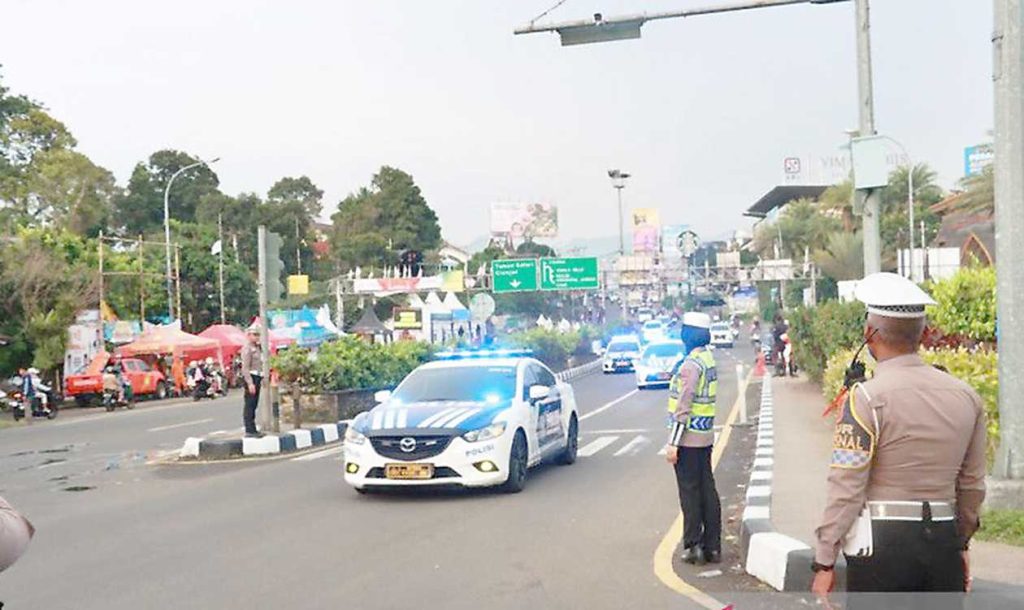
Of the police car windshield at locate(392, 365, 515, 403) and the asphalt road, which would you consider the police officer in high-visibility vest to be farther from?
the police car windshield at locate(392, 365, 515, 403)

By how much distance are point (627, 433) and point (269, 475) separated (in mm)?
6934

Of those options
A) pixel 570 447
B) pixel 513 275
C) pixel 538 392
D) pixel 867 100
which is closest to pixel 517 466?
pixel 538 392

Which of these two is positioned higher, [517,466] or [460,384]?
[460,384]

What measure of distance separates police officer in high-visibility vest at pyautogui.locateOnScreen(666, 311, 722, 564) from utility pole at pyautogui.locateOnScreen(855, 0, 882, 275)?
6.36m

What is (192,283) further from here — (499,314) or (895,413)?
(895,413)

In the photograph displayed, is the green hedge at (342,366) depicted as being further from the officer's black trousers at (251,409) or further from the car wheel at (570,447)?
the car wheel at (570,447)

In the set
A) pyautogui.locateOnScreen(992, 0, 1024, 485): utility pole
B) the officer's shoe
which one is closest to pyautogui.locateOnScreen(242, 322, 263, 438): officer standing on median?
the officer's shoe

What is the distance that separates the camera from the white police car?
434 inches

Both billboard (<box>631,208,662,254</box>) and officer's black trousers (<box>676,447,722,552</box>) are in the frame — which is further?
billboard (<box>631,208,662,254</box>)

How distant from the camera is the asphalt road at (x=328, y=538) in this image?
7.30 meters

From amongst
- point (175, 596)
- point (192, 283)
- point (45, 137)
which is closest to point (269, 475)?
point (175, 596)

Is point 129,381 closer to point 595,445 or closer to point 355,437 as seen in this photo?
point 595,445

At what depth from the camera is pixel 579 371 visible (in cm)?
4631

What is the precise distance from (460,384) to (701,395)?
511cm
